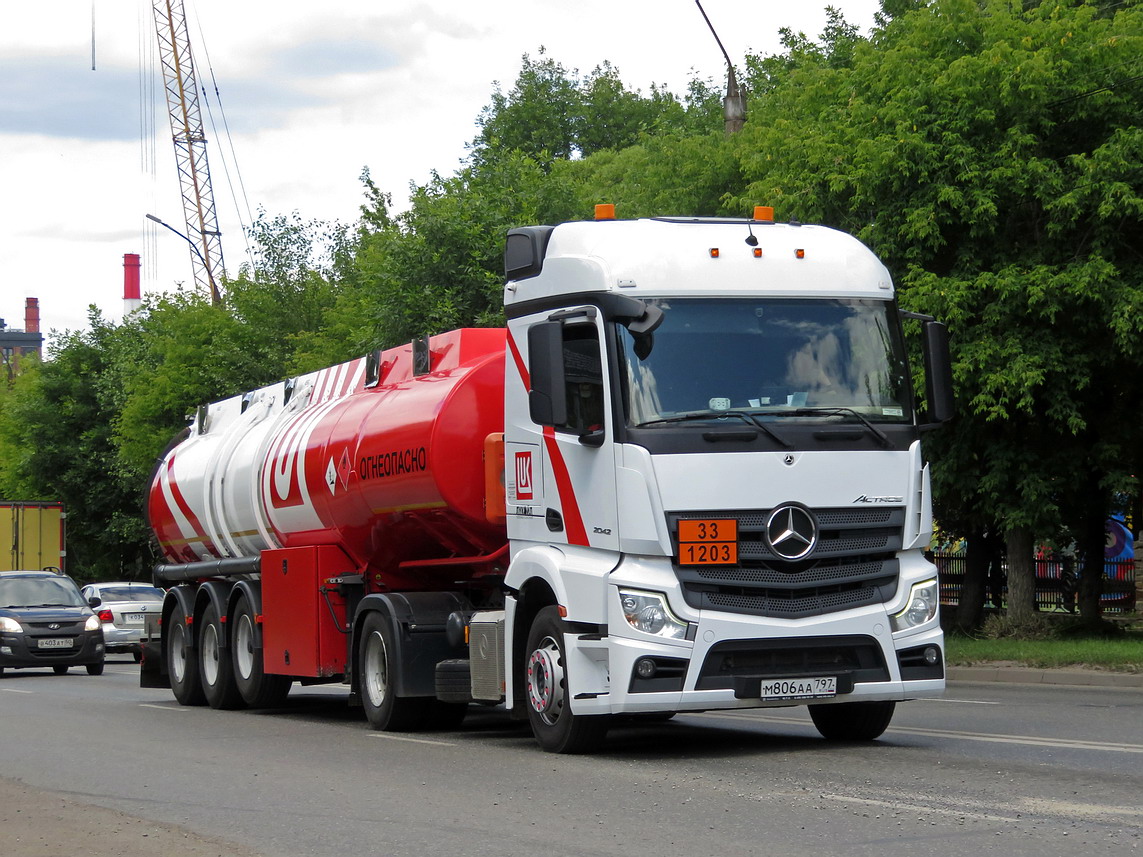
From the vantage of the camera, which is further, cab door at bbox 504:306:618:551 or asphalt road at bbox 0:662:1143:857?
cab door at bbox 504:306:618:551

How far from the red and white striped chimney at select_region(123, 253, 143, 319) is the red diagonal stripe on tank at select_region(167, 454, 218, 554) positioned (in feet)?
324

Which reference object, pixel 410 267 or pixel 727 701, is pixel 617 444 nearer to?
pixel 727 701

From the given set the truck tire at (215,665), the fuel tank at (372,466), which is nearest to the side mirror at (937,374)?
the fuel tank at (372,466)

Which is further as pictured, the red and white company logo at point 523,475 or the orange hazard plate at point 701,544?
the red and white company logo at point 523,475

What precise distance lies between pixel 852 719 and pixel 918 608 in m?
1.15

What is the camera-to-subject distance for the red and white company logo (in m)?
11.8

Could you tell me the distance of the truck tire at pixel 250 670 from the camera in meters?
16.7

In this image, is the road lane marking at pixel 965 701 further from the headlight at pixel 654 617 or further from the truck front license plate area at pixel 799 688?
the headlight at pixel 654 617

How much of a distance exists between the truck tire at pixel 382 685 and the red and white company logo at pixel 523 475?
2.12m

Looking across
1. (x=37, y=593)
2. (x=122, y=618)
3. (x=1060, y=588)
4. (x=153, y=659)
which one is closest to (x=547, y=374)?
(x=153, y=659)

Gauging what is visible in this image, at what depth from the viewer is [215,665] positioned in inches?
711

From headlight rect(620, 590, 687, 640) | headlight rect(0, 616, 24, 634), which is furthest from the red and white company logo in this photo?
headlight rect(0, 616, 24, 634)

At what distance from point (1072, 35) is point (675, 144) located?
11.3 meters

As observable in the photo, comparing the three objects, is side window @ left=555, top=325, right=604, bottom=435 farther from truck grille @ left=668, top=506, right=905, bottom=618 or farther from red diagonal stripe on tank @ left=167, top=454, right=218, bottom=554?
red diagonal stripe on tank @ left=167, top=454, right=218, bottom=554
